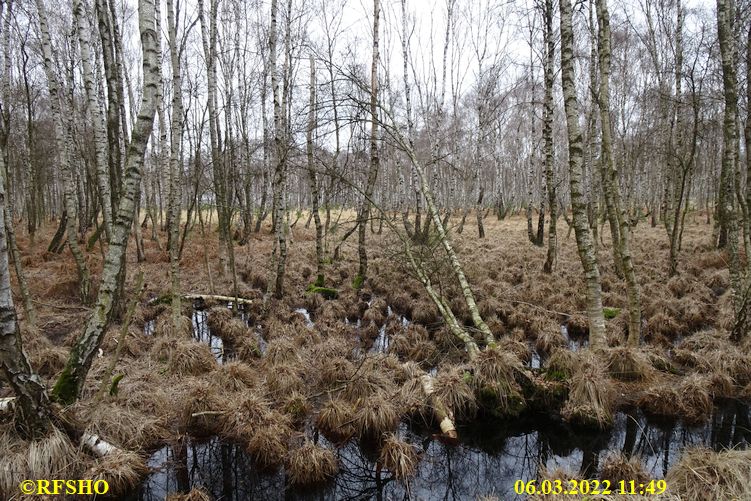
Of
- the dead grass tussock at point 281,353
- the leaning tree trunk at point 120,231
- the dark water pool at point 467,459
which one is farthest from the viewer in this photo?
the dead grass tussock at point 281,353

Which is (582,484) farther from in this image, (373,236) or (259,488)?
(373,236)

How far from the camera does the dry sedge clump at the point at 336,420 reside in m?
4.90

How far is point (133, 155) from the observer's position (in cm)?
399

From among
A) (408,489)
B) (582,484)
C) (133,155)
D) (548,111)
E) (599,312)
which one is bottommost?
(408,489)

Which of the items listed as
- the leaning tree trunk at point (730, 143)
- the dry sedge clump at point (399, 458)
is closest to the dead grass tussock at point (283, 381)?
the dry sedge clump at point (399, 458)

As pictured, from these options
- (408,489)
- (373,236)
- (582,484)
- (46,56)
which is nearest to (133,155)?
(408,489)

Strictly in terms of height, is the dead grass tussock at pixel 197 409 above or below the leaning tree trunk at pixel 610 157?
below

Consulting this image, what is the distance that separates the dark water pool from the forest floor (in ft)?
0.40

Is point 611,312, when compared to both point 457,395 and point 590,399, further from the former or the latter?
point 457,395

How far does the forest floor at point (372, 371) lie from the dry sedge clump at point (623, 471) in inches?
0.7

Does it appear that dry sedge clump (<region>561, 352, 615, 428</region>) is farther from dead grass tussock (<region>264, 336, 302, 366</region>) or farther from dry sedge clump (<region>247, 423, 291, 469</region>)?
dead grass tussock (<region>264, 336, 302, 366</region>)

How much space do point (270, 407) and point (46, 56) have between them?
307 inches

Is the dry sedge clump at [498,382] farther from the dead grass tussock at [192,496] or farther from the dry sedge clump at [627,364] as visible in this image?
the dead grass tussock at [192,496]

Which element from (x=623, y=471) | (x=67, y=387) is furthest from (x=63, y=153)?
(x=623, y=471)
